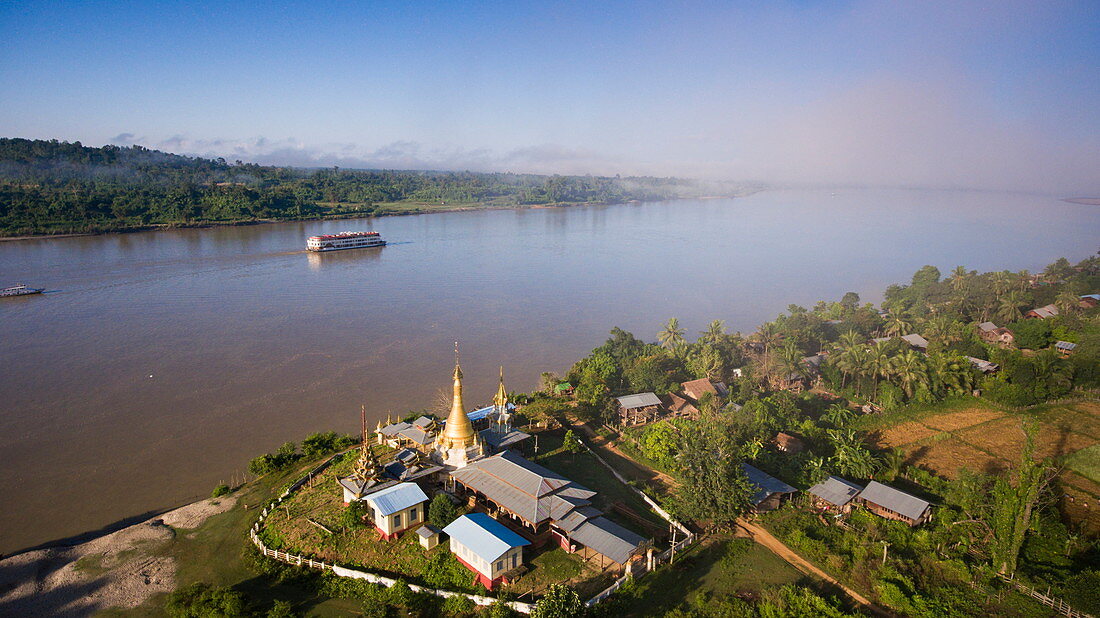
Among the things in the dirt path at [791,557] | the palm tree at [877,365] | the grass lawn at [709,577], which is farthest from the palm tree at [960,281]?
the grass lawn at [709,577]

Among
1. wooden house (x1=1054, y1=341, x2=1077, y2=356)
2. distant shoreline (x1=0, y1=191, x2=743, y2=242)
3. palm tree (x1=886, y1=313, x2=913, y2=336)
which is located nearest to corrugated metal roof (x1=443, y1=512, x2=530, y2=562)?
palm tree (x1=886, y1=313, x2=913, y2=336)

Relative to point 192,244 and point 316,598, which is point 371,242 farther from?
point 316,598

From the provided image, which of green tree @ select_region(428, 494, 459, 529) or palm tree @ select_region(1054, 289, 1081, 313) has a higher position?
palm tree @ select_region(1054, 289, 1081, 313)

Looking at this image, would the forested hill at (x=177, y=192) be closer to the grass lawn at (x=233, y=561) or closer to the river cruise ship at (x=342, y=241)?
the river cruise ship at (x=342, y=241)

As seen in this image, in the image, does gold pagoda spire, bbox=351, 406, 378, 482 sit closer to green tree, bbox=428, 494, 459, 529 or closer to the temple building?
green tree, bbox=428, 494, 459, 529

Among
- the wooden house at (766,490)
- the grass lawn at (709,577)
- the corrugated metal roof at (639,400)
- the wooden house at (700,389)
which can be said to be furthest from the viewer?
the wooden house at (700,389)

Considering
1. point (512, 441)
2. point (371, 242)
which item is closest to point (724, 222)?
point (371, 242)

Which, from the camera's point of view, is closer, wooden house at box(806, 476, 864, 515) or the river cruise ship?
wooden house at box(806, 476, 864, 515)

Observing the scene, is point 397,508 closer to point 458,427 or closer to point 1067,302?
point 458,427

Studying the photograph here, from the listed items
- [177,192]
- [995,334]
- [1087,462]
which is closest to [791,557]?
[1087,462]
